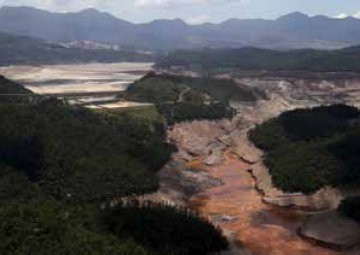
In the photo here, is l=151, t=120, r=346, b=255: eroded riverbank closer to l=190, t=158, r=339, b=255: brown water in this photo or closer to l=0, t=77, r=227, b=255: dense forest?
l=190, t=158, r=339, b=255: brown water

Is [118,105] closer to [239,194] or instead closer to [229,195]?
[229,195]

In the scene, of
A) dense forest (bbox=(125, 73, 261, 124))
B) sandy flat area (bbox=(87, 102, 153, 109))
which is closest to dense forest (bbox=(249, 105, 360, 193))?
dense forest (bbox=(125, 73, 261, 124))

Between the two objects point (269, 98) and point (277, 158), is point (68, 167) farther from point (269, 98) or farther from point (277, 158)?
point (269, 98)

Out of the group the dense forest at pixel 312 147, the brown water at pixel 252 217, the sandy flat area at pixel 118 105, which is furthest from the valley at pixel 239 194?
the sandy flat area at pixel 118 105

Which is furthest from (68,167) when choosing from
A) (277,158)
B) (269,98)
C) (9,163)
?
(269,98)

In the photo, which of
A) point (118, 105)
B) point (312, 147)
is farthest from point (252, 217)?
point (118, 105)

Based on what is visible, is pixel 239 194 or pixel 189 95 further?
pixel 189 95
